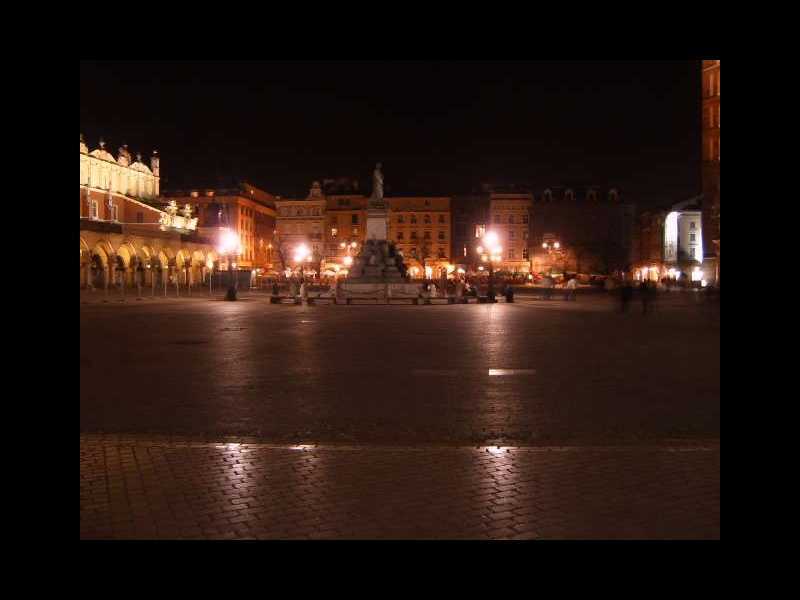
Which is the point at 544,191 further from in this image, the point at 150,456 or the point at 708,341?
the point at 150,456

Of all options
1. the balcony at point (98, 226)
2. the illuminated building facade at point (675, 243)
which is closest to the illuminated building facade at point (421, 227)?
the illuminated building facade at point (675, 243)

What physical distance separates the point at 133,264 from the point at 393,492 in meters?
74.6

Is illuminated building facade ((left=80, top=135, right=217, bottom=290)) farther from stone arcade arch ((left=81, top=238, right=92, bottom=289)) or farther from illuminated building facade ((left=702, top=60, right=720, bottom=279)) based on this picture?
illuminated building facade ((left=702, top=60, right=720, bottom=279))

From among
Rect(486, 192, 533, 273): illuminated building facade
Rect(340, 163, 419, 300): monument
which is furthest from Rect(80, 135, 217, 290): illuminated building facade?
Rect(486, 192, 533, 273): illuminated building facade

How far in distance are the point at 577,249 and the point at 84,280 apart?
65377mm

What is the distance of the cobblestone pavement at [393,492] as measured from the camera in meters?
5.39

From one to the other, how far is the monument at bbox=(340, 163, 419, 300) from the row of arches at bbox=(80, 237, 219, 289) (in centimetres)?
1530

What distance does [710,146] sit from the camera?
7338cm

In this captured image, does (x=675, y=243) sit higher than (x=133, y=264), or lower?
higher

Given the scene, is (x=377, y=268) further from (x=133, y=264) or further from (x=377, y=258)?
(x=133, y=264)

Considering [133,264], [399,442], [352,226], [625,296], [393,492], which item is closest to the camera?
[393,492]

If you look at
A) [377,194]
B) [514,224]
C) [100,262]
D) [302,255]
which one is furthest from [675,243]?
[100,262]

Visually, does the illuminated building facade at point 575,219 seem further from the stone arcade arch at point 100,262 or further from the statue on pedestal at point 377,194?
the stone arcade arch at point 100,262
